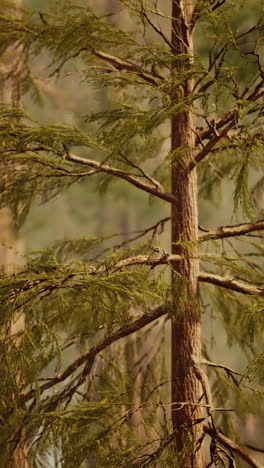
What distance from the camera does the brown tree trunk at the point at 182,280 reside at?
1.48 metres

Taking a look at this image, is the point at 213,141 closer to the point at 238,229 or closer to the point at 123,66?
the point at 238,229

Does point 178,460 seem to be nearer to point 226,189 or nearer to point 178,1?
point 178,1

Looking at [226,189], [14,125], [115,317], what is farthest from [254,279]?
[226,189]

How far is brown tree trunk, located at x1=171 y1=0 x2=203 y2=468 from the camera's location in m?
1.48

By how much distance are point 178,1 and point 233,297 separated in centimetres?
88

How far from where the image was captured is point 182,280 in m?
1.41

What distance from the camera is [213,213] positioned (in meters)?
4.01

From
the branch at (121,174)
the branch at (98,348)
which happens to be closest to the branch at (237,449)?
the branch at (98,348)

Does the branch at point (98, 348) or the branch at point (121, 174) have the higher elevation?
the branch at point (121, 174)

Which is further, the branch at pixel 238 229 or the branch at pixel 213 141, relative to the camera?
the branch at pixel 238 229

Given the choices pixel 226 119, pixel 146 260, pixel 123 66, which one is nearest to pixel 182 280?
pixel 146 260

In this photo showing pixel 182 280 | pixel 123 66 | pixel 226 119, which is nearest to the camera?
pixel 182 280

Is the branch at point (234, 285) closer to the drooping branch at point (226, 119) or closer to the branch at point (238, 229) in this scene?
the branch at point (238, 229)

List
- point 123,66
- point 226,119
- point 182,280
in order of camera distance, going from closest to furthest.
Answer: point 182,280
point 226,119
point 123,66
